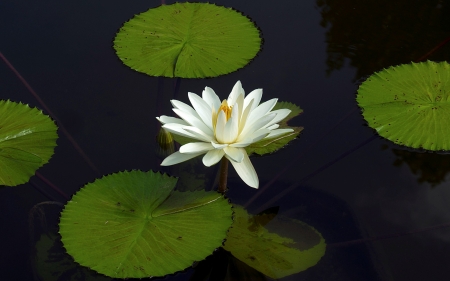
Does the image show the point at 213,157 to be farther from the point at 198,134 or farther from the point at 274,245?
the point at 274,245

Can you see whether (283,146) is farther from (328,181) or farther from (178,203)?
(178,203)

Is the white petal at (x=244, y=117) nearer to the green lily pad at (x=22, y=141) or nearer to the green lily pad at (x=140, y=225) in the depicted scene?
the green lily pad at (x=140, y=225)

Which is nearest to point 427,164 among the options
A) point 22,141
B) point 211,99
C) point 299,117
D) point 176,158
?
point 299,117

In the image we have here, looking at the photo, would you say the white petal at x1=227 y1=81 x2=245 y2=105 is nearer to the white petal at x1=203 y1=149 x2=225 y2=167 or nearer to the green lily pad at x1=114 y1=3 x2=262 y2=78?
the white petal at x1=203 y1=149 x2=225 y2=167

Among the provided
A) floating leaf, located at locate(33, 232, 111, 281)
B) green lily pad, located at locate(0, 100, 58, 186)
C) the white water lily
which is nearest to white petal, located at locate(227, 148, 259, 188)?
the white water lily

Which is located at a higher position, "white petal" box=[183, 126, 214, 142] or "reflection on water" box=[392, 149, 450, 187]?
"white petal" box=[183, 126, 214, 142]
